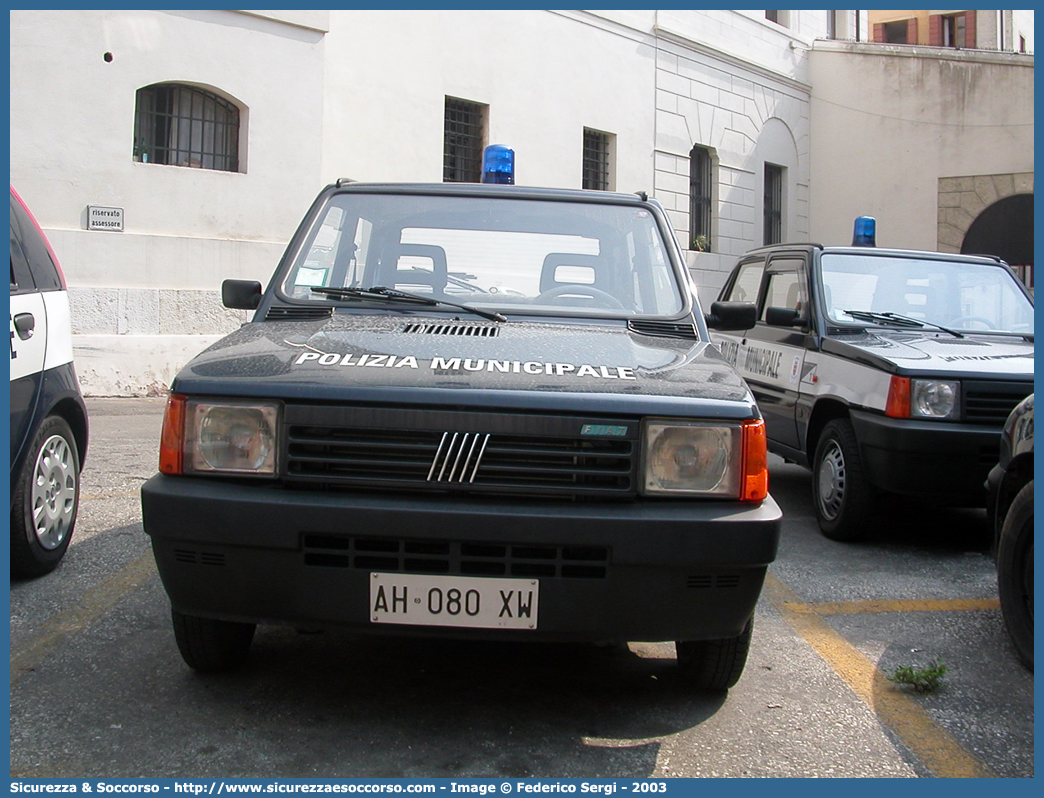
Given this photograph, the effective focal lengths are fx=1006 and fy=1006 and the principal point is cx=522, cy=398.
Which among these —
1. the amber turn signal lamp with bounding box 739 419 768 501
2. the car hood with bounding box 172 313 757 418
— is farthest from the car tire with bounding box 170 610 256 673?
the amber turn signal lamp with bounding box 739 419 768 501

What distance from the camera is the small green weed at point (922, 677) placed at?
11.4 feet

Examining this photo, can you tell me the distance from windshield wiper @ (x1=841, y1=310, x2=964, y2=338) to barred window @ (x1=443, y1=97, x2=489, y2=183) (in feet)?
33.3

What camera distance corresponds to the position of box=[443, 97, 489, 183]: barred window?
1555cm

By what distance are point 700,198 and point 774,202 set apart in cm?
275

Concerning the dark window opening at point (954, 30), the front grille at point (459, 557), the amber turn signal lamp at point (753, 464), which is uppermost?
the dark window opening at point (954, 30)

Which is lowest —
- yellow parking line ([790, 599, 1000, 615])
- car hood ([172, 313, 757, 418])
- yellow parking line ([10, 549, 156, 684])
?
yellow parking line ([790, 599, 1000, 615])

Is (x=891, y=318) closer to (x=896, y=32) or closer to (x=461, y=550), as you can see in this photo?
(x=461, y=550)

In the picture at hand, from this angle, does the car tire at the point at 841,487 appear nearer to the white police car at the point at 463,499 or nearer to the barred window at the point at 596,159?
the white police car at the point at 463,499

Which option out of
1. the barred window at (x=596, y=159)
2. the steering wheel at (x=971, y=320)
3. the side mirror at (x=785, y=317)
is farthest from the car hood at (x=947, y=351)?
the barred window at (x=596, y=159)

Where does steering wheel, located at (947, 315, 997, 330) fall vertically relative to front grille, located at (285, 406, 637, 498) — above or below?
above

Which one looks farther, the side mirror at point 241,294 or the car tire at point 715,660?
the side mirror at point 241,294

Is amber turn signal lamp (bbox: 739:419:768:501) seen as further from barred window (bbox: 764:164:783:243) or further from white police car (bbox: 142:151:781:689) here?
barred window (bbox: 764:164:783:243)

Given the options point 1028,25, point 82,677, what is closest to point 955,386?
point 82,677

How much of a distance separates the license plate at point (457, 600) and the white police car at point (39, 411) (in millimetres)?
2151
